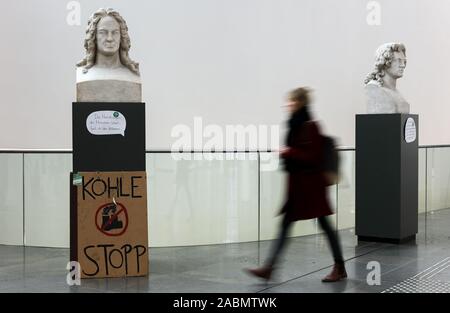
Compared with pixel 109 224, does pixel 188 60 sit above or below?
above

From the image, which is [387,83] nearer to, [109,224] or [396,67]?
[396,67]

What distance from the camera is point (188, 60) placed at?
909cm

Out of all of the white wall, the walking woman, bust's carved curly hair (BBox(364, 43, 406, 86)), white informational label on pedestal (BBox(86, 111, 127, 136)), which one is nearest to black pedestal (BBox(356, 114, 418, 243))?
bust's carved curly hair (BBox(364, 43, 406, 86))

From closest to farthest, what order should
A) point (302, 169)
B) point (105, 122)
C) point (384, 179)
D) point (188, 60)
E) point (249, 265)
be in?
point (302, 169)
point (105, 122)
point (249, 265)
point (384, 179)
point (188, 60)

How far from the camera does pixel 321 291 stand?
5.48 meters

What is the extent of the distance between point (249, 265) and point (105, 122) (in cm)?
221

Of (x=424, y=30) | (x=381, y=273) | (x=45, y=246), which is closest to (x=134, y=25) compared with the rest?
(x=45, y=246)

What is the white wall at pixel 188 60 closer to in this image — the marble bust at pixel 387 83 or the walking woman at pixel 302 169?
the marble bust at pixel 387 83

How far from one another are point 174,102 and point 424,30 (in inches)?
228
